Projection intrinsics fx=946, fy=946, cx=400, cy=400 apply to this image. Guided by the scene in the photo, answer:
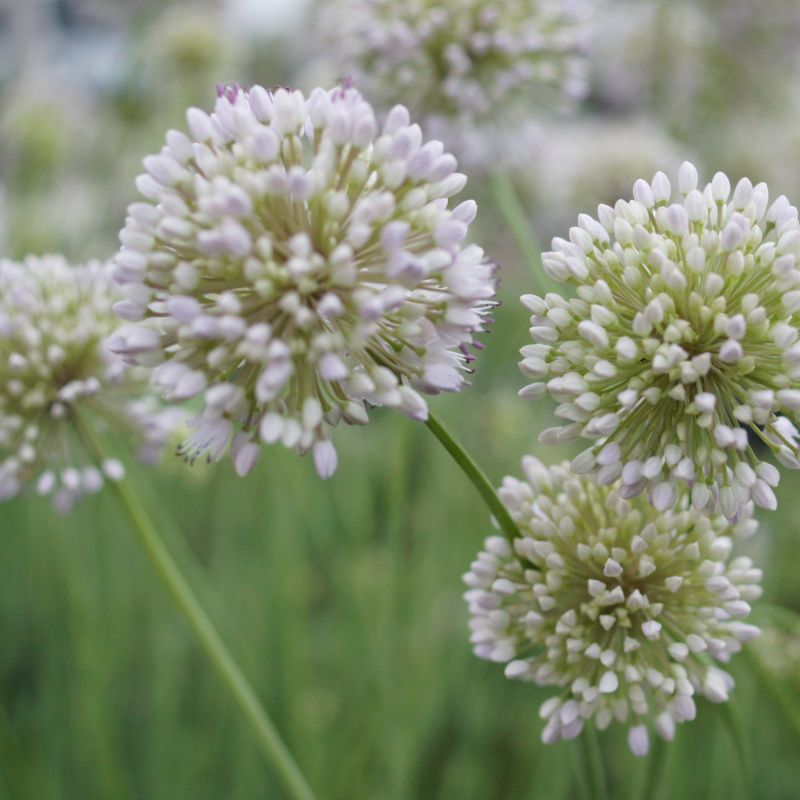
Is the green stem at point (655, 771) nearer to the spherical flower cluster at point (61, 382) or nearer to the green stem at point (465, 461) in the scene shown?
the green stem at point (465, 461)

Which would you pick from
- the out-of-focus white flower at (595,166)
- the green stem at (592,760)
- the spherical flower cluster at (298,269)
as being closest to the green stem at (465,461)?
the spherical flower cluster at (298,269)

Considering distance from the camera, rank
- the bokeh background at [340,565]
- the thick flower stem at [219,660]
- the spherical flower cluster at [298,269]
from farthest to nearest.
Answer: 1. the bokeh background at [340,565]
2. the thick flower stem at [219,660]
3. the spherical flower cluster at [298,269]

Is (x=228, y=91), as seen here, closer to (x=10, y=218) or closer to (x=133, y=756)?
(x=133, y=756)

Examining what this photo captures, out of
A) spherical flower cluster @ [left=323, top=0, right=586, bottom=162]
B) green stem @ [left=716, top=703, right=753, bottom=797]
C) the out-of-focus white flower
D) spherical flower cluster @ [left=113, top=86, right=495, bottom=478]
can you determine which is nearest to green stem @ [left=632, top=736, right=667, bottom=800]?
green stem @ [left=716, top=703, right=753, bottom=797]

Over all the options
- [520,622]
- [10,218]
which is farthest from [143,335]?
[10,218]

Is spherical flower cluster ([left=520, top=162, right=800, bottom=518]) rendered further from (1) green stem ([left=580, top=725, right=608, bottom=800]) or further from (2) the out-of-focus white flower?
(2) the out-of-focus white flower

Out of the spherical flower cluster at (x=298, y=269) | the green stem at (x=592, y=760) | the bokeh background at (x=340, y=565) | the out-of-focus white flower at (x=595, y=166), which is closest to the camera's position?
the spherical flower cluster at (x=298, y=269)
